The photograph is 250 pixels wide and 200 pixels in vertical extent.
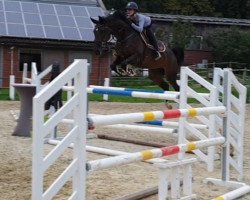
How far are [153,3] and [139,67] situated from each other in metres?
47.8

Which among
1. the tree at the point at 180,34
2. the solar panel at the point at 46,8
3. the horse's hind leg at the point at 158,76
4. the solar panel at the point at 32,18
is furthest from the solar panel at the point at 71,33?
the horse's hind leg at the point at 158,76

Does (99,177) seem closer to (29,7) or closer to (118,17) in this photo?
(118,17)

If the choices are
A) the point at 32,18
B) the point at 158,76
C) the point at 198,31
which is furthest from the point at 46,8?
the point at 158,76

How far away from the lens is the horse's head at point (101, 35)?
9641mm

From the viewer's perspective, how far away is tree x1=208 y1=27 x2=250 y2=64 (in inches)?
1469

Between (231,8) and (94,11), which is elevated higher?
(231,8)

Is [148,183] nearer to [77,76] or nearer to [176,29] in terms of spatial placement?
[77,76]

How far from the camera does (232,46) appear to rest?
123 feet

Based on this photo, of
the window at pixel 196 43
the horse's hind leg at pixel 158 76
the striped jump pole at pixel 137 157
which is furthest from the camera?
the window at pixel 196 43

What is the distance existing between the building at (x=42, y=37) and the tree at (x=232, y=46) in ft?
41.4

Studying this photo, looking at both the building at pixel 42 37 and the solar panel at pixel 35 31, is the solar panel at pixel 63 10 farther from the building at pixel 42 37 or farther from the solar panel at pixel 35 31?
the solar panel at pixel 35 31

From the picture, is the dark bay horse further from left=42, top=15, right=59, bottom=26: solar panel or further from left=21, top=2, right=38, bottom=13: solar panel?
left=21, top=2, right=38, bottom=13: solar panel

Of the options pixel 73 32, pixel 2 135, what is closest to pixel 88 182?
pixel 2 135

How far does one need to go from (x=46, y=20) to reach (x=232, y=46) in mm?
15651
